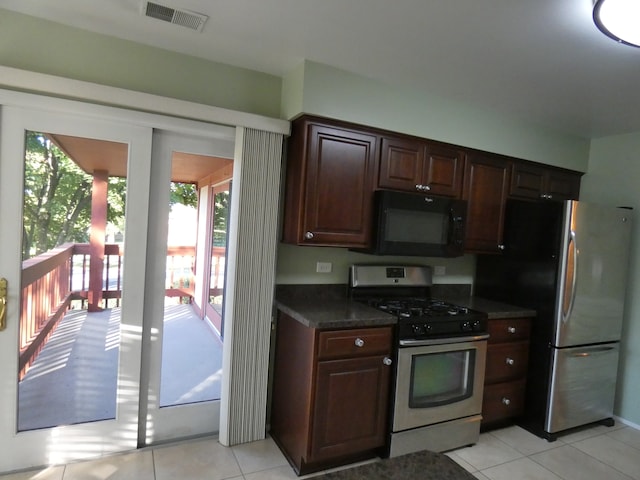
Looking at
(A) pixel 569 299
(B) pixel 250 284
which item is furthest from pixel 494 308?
(B) pixel 250 284

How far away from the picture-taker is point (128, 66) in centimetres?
220

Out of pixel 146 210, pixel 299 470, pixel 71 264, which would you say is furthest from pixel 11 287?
pixel 299 470

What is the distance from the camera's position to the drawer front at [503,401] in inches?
110

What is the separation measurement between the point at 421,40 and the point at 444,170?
3.55 ft

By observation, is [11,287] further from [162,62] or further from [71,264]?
[162,62]

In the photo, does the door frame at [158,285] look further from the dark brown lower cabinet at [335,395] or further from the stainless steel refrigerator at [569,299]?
the stainless steel refrigerator at [569,299]

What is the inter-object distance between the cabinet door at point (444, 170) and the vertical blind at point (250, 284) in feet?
3.59

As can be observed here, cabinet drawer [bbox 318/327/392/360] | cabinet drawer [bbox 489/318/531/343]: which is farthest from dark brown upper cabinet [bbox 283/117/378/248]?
cabinet drawer [bbox 489/318/531/343]

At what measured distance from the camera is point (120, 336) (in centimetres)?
230

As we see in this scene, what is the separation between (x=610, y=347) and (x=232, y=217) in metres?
3.10

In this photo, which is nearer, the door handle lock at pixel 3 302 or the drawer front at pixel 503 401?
the door handle lock at pixel 3 302

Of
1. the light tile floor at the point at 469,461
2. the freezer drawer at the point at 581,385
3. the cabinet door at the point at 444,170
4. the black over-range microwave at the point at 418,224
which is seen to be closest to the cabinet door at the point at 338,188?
the black over-range microwave at the point at 418,224

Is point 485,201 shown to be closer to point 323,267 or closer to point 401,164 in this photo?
point 401,164

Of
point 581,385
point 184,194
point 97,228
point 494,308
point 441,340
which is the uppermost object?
point 184,194
